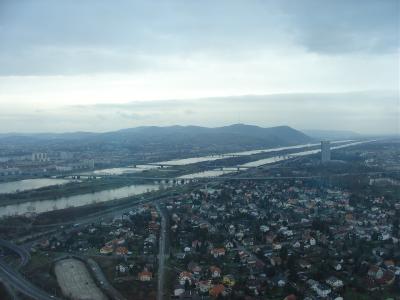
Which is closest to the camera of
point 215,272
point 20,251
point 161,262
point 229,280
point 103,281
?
point 229,280

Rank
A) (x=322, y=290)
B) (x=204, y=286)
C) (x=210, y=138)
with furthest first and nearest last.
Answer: (x=210, y=138) → (x=204, y=286) → (x=322, y=290)

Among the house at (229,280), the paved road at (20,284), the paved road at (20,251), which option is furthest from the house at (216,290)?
the paved road at (20,251)

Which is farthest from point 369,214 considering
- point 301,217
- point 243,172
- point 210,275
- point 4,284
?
point 243,172

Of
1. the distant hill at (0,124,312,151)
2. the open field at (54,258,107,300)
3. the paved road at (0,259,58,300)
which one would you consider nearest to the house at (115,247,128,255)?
the open field at (54,258,107,300)

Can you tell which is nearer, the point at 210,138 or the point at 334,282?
the point at 334,282

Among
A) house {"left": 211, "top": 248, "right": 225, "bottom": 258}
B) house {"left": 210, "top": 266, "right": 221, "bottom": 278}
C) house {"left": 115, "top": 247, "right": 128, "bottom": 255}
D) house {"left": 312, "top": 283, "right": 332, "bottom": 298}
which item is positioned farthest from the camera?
house {"left": 115, "top": 247, "right": 128, "bottom": 255}

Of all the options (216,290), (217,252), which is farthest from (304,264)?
(216,290)

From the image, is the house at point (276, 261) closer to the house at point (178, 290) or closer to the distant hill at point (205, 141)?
the house at point (178, 290)

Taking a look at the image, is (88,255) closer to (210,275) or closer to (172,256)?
(172,256)

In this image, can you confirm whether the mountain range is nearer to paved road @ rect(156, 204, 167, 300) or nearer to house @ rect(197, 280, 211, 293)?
paved road @ rect(156, 204, 167, 300)

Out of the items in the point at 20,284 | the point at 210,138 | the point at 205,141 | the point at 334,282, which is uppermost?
the point at 210,138

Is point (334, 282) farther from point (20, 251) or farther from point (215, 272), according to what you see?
point (20, 251)
